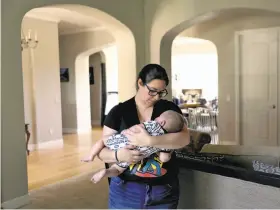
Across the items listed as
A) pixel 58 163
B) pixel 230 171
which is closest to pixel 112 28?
pixel 58 163

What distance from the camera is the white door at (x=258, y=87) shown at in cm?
665

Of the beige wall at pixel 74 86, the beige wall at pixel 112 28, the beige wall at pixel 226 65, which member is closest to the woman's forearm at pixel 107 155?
the beige wall at pixel 112 28

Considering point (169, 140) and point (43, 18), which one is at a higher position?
point (43, 18)

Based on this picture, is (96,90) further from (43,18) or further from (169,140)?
(169,140)

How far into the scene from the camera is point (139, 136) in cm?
158

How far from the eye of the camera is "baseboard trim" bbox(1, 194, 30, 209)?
12.2ft

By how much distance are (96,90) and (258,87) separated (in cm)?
589

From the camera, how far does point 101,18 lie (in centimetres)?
509

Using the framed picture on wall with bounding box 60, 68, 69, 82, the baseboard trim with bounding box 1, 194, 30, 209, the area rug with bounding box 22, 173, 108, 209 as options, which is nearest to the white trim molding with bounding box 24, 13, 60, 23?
the framed picture on wall with bounding box 60, 68, 69, 82

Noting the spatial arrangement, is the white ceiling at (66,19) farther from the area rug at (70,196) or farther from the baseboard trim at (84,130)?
the area rug at (70,196)

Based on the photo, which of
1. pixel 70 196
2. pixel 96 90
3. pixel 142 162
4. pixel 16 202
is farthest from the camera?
pixel 96 90

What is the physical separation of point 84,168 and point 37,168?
76 cm

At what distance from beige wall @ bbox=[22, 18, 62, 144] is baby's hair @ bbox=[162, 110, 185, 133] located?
6061mm

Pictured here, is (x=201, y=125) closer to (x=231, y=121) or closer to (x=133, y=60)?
(x=231, y=121)
